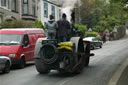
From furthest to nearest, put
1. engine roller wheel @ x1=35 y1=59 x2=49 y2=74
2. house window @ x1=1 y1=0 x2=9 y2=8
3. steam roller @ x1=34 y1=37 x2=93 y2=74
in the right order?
1. house window @ x1=1 y1=0 x2=9 y2=8
2. engine roller wheel @ x1=35 y1=59 x2=49 y2=74
3. steam roller @ x1=34 y1=37 x2=93 y2=74

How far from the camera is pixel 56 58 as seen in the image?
1179cm

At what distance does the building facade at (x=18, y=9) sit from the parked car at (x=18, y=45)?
42.9 ft

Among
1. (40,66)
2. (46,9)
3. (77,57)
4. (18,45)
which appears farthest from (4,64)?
(46,9)

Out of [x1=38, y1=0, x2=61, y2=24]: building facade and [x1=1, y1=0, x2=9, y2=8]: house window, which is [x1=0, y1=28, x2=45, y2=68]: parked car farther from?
[x1=38, y1=0, x2=61, y2=24]: building facade

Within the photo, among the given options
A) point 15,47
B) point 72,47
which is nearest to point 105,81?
point 72,47

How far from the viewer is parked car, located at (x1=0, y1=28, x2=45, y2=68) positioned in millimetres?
15471

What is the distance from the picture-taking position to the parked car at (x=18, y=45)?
1547 centimetres

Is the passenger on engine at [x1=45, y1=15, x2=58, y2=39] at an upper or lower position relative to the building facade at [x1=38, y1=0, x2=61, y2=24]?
lower

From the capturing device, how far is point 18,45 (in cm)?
1591

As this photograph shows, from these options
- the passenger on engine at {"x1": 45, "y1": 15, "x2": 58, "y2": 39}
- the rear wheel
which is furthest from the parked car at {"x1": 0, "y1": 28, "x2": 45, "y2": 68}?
the rear wheel

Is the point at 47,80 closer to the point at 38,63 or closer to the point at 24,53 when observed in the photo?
the point at 38,63

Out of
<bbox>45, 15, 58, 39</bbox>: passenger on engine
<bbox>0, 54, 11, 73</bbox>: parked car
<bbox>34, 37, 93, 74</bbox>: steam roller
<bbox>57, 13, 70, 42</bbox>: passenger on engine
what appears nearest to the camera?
<bbox>34, 37, 93, 74</bbox>: steam roller

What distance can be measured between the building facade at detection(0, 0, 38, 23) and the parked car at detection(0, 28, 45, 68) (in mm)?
13082

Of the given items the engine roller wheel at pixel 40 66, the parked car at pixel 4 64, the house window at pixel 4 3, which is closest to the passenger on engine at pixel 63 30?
the engine roller wheel at pixel 40 66
